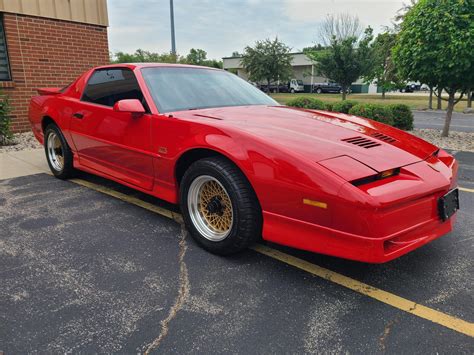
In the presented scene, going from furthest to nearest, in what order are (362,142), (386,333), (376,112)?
(376,112), (362,142), (386,333)

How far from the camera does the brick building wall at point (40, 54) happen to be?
7.82 meters

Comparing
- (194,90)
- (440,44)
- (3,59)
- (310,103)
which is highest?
(440,44)

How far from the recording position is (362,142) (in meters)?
2.70

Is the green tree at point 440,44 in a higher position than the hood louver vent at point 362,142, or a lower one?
higher

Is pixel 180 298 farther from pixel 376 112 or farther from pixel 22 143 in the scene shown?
pixel 376 112

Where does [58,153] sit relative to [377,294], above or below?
above

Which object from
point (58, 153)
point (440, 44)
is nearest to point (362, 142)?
point (58, 153)

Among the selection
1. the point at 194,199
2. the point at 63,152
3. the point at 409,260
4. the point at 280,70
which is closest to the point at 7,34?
the point at 63,152

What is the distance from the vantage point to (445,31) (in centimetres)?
728

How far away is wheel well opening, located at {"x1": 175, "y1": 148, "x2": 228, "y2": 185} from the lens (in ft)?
9.63

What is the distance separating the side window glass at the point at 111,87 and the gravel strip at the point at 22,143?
11.9 feet

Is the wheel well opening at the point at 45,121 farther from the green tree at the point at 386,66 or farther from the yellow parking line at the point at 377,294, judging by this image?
the green tree at the point at 386,66

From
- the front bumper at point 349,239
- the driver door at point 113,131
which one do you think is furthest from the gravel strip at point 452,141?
the driver door at point 113,131

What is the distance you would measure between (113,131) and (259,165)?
1852 mm
